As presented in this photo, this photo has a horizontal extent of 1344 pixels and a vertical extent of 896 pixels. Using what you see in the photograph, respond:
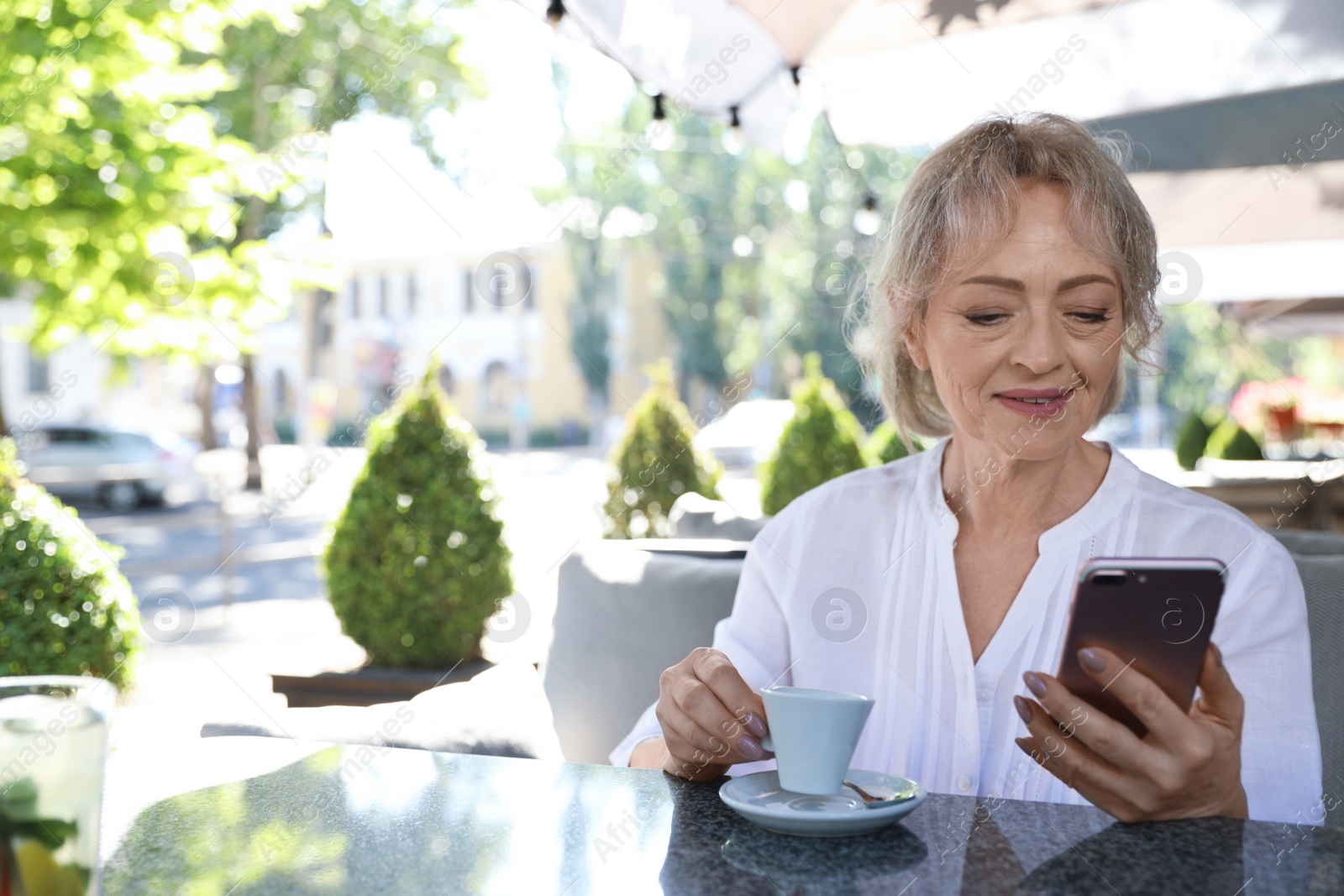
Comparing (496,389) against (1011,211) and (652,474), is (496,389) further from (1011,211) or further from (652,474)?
(1011,211)

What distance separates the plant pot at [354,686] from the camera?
157 inches

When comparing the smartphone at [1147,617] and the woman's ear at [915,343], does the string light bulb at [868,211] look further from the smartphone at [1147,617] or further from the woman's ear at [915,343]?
the smartphone at [1147,617]

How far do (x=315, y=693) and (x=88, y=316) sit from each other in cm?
310

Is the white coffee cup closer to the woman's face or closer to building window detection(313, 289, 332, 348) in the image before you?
the woman's face

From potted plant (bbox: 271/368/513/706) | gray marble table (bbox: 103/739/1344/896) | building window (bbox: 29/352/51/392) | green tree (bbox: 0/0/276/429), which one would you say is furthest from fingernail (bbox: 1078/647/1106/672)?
building window (bbox: 29/352/51/392)

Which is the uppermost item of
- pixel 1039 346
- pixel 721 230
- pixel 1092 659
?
pixel 721 230

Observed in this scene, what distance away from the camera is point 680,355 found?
3809 centimetres

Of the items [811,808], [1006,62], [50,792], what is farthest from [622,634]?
[1006,62]

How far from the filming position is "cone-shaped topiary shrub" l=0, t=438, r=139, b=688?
3213mm

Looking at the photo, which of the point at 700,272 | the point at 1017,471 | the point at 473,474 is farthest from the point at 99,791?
the point at 700,272

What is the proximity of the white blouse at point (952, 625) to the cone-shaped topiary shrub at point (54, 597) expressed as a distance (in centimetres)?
225

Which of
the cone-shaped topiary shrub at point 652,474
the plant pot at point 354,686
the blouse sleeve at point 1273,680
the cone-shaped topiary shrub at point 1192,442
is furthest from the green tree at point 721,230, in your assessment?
the blouse sleeve at point 1273,680

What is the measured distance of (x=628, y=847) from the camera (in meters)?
1.08

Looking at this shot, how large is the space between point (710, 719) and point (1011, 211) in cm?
94
